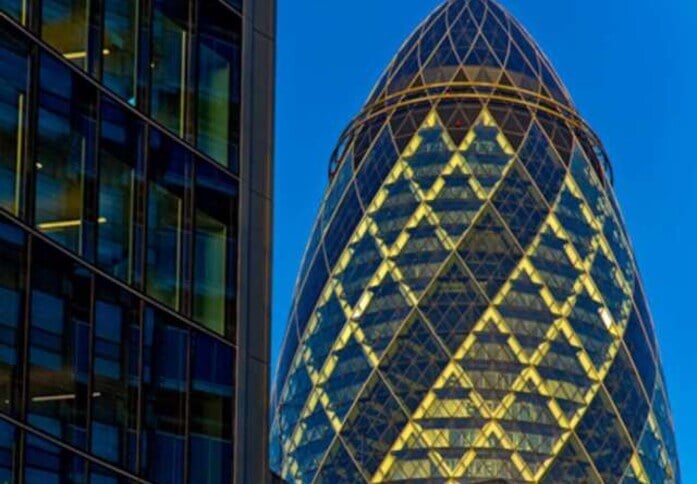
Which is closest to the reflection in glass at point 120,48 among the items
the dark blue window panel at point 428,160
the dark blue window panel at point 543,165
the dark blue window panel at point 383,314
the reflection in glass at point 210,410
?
the reflection in glass at point 210,410

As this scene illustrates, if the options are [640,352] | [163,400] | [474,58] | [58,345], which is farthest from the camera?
[474,58]

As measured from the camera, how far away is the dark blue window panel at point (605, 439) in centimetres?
8175

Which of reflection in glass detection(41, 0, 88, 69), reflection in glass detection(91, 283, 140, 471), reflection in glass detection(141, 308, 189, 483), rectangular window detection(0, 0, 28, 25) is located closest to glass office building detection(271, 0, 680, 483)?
reflection in glass detection(141, 308, 189, 483)

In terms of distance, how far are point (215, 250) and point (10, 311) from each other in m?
4.31

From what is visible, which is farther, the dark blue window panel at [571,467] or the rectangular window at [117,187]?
the dark blue window panel at [571,467]

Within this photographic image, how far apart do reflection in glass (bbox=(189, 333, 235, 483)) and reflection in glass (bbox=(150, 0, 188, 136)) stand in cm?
231

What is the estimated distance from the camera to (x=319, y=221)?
8819 cm

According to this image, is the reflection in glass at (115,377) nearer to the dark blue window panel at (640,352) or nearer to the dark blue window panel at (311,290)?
the dark blue window panel at (640,352)

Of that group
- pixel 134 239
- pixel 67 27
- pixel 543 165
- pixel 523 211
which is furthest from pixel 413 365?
pixel 67 27

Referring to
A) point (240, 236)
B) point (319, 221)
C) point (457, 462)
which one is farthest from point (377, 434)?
point (240, 236)

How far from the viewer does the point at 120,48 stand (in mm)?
20828

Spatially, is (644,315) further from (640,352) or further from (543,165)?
(543,165)

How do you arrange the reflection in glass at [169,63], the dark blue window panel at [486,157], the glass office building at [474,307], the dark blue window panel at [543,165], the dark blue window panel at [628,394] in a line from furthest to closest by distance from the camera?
the dark blue window panel at [486,157] < the dark blue window panel at [543,165] < the glass office building at [474,307] < the dark blue window panel at [628,394] < the reflection in glass at [169,63]

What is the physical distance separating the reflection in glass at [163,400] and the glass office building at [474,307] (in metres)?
61.5
